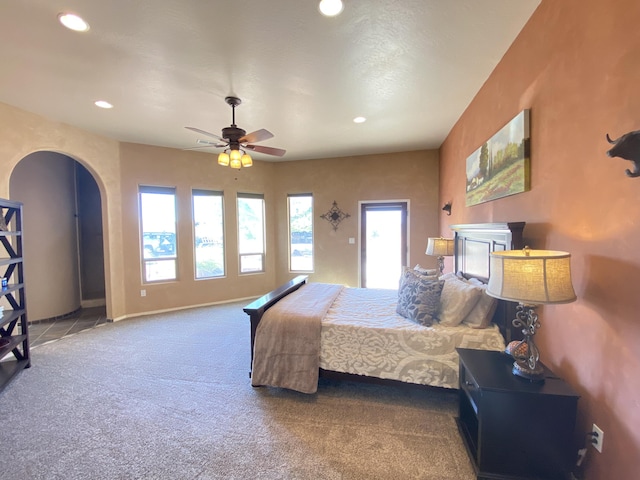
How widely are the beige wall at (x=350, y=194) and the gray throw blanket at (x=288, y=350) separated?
316 centimetres

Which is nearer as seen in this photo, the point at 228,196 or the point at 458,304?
the point at 458,304

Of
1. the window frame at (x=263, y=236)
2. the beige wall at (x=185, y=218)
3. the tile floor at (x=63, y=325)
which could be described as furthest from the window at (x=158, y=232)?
the window frame at (x=263, y=236)

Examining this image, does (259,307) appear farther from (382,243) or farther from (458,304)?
(382,243)

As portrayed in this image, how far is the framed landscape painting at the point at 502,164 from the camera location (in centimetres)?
198

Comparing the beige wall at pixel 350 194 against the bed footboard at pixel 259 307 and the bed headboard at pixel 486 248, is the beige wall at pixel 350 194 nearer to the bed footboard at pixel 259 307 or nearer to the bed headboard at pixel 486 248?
the bed headboard at pixel 486 248

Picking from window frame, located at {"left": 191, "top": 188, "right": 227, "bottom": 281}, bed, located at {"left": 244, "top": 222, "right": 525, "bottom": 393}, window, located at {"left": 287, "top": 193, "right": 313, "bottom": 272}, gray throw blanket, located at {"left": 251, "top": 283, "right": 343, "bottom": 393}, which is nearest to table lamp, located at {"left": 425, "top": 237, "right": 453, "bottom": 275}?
Answer: bed, located at {"left": 244, "top": 222, "right": 525, "bottom": 393}

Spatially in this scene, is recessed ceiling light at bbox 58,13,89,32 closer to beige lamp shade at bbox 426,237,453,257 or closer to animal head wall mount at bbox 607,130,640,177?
animal head wall mount at bbox 607,130,640,177

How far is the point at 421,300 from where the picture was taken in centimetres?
239

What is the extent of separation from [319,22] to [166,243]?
4.36 m

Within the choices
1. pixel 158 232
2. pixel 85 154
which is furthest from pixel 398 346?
pixel 85 154

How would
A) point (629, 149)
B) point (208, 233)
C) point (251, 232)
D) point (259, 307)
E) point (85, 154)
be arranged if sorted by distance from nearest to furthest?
point (629, 149) < point (259, 307) < point (85, 154) < point (208, 233) < point (251, 232)

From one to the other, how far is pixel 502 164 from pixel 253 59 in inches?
89.3

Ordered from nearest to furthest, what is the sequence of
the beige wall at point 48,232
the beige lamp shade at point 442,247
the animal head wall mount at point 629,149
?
the animal head wall mount at point 629,149 < the beige lamp shade at point 442,247 < the beige wall at point 48,232

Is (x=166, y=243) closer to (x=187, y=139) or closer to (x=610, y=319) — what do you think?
(x=187, y=139)
